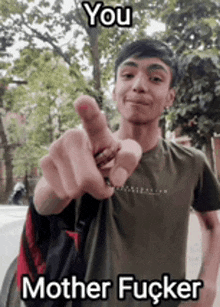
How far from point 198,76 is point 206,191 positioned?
31.7 inches

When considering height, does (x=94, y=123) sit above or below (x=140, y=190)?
above

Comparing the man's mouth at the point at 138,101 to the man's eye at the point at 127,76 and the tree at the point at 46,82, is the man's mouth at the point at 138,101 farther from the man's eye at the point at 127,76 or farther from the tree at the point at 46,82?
the tree at the point at 46,82

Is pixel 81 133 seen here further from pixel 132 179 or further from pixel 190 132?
pixel 190 132

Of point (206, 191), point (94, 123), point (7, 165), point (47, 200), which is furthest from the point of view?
point (7, 165)

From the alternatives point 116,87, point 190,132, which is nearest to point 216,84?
point 190,132

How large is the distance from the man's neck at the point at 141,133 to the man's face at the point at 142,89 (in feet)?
0.05

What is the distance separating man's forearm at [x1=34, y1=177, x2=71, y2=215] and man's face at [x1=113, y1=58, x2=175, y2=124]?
0.21 meters

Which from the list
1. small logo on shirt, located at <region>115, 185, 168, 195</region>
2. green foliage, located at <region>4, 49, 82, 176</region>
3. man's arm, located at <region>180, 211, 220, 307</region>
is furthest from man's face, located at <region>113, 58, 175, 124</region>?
green foliage, located at <region>4, 49, 82, 176</region>

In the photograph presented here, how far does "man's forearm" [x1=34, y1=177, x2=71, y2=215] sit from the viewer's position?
0.52 m

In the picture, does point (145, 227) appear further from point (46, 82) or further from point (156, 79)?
point (46, 82)

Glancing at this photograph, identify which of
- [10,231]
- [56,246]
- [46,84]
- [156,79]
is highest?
[46,84]

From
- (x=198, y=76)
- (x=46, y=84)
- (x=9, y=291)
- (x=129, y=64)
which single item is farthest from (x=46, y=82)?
(x=129, y=64)

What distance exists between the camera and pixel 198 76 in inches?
55.4

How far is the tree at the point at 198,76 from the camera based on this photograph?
135cm
